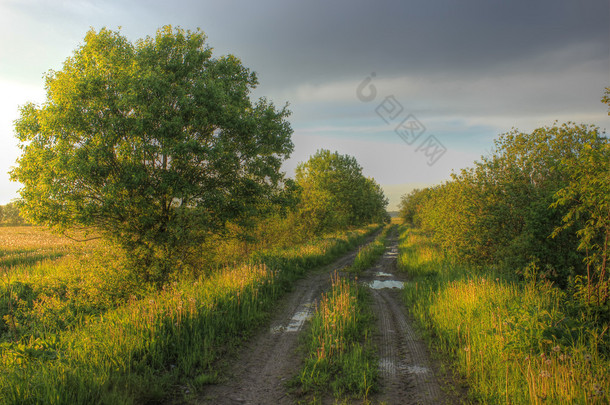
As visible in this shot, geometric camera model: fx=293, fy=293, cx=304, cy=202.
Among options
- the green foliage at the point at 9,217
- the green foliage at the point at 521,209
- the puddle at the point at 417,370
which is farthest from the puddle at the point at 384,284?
the green foliage at the point at 9,217

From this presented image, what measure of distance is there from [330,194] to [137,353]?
93.0 ft

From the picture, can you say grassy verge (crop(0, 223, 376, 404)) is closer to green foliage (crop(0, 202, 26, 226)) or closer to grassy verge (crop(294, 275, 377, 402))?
grassy verge (crop(294, 275, 377, 402))

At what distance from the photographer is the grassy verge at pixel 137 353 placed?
3984mm

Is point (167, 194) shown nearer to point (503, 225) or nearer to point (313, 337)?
point (313, 337)

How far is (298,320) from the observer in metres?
8.44

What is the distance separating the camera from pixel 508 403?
3.87 meters

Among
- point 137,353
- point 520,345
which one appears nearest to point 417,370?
point 520,345

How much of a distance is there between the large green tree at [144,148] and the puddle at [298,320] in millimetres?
5460

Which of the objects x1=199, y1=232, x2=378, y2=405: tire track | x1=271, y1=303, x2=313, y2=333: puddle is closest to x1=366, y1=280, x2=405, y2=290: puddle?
x1=271, y1=303, x2=313, y2=333: puddle

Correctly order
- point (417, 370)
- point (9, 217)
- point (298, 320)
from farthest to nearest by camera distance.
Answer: point (9, 217) < point (298, 320) < point (417, 370)

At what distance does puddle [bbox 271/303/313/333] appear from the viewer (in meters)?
7.73

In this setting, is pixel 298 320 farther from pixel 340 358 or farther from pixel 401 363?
pixel 401 363

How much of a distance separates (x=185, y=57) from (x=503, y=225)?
600 inches

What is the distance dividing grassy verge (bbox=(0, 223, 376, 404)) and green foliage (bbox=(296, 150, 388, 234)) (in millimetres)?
17204
